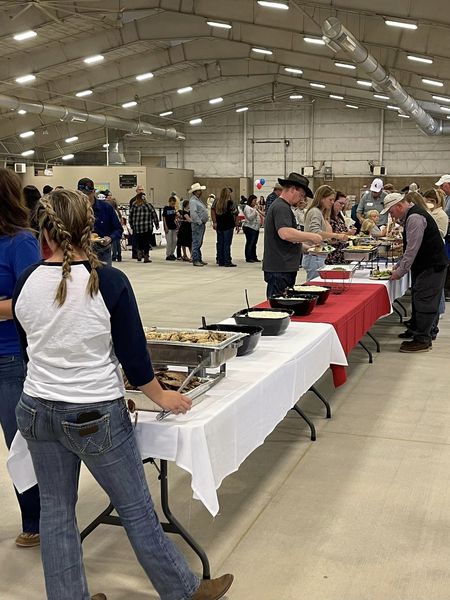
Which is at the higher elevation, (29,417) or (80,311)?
(80,311)

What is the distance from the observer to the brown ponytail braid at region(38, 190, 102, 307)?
1809mm

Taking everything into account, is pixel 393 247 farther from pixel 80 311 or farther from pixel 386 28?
pixel 386 28

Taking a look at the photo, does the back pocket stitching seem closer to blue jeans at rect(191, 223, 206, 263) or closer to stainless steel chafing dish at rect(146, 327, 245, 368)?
stainless steel chafing dish at rect(146, 327, 245, 368)

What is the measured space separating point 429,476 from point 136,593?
1.61m

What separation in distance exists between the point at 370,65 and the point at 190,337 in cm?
1263

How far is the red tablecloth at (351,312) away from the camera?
3.97 m

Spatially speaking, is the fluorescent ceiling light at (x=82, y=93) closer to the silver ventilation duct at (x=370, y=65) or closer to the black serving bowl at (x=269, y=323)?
the silver ventilation duct at (x=370, y=65)

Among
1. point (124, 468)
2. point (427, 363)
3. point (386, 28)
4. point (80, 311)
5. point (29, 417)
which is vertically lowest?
point (427, 363)

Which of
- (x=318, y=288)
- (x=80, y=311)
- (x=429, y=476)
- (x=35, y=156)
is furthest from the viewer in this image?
(x=35, y=156)

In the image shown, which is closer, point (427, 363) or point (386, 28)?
point (427, 363)

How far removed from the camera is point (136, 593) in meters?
2.39

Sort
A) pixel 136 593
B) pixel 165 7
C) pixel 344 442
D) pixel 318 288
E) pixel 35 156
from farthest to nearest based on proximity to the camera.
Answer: pixel 35 156 → pixel 165 7 → pixel 318 288 → pixel 344 442 → pixel 136 593

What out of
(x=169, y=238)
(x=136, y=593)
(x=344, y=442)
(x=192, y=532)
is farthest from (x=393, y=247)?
(x=169, y=238)

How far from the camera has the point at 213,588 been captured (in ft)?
7.24
